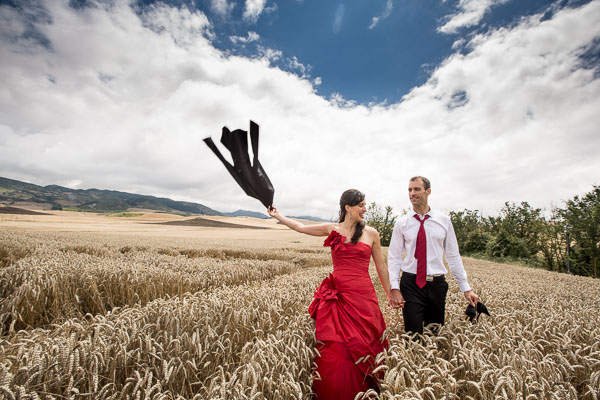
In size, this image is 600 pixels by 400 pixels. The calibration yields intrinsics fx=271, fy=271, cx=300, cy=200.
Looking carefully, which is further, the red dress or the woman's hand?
the woman's hand

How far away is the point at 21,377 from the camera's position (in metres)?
2.09

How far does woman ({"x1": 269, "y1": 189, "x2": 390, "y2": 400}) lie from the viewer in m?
3.04

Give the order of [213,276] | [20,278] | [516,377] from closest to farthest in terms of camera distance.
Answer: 1. [516,377]
2. [20,278]
3. [213,276]

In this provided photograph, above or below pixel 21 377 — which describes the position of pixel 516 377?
above

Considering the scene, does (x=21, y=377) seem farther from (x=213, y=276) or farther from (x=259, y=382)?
(x=213, y=276)

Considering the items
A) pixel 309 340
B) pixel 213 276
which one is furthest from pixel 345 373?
pixel 213 276

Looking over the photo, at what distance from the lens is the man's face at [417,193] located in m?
4.12

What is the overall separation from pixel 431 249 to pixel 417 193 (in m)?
0.87

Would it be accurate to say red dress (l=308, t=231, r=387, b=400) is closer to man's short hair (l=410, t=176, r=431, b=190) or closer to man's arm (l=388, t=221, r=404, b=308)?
man's arm (l=388, t=221, r=404, b=308)

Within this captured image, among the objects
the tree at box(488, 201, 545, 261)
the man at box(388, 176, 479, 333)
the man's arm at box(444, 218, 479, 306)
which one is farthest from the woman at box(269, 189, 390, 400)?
the tree at box(488, 201, 545, 261)

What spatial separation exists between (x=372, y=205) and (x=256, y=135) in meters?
74.0

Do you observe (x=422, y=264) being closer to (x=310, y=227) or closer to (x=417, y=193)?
(x=417, y=193)

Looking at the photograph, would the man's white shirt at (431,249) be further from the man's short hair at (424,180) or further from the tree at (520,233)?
the tree at (520,233)

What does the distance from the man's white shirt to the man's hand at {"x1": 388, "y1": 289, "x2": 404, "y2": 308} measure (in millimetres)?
85
